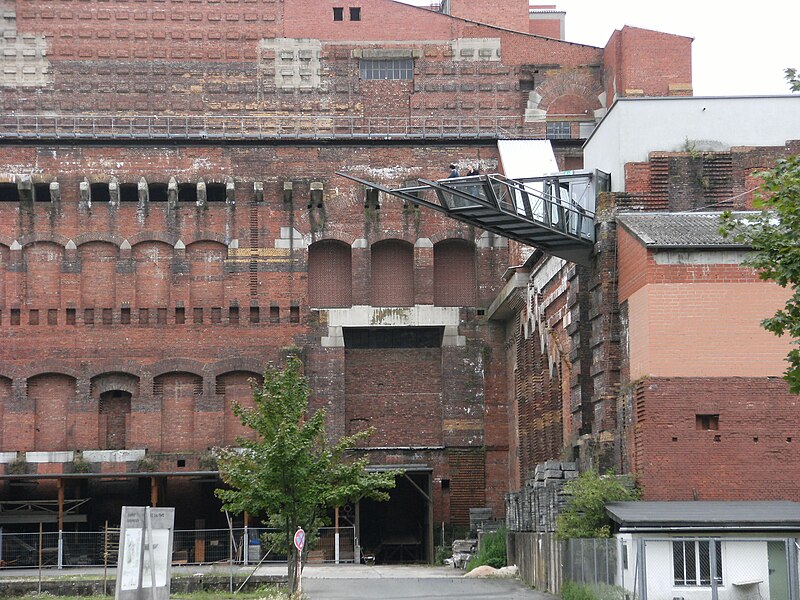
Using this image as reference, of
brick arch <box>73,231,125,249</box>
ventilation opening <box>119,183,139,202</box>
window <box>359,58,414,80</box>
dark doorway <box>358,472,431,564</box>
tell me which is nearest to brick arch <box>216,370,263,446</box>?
dark doorway <box>358,472,431,564</box>

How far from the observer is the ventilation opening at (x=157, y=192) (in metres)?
49.2

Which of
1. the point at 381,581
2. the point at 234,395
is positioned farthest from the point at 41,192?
the point at 381,581

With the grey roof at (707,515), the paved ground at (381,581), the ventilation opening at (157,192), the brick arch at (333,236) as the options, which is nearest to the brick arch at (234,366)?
the brick arch at (333,236)

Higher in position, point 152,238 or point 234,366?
point 152,238

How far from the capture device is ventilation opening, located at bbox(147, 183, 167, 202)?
49.2 m

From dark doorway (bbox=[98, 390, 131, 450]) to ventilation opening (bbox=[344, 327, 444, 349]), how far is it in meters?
7.85

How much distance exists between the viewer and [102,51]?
51.0 m

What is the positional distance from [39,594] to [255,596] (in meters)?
6.44

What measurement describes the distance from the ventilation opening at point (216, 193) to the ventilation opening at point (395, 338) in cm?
645

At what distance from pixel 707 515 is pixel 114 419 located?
25998mm

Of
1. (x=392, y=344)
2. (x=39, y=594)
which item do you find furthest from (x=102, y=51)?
(x=39, y=594)

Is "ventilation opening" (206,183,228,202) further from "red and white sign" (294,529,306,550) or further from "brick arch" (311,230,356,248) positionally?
"red and white sign" (294,529,306,550)

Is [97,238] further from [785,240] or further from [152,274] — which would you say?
[785,240]

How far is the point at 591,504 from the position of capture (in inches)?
1150
